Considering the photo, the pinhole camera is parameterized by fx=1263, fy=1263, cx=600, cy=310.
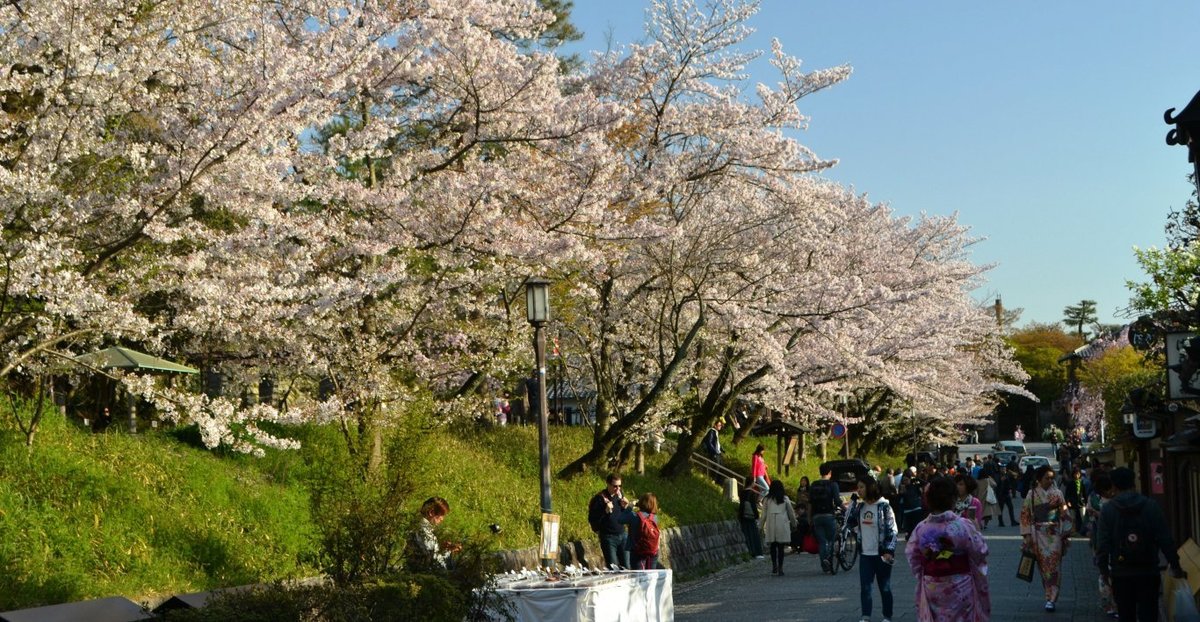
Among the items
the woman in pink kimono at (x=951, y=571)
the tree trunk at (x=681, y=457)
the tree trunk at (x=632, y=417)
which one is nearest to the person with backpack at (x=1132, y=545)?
the woman in pink kimono at (x=951, y=571)

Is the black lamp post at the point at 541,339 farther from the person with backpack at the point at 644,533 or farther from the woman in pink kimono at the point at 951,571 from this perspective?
the woman in pink kimono at the point at 951,571

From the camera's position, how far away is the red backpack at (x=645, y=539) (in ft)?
54.7

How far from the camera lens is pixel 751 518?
25.0m

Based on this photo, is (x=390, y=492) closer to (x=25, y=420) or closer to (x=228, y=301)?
(x=228, y=301)

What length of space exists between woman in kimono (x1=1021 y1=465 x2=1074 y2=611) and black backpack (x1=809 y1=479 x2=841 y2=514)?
6079 mm

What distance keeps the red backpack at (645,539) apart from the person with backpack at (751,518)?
26.7 ft

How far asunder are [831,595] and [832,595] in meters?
0.01

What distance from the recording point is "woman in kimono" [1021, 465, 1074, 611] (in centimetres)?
1418

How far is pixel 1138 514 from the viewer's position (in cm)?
1006

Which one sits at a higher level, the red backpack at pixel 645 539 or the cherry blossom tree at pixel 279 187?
the cherry blossom tree at pixel 279 187

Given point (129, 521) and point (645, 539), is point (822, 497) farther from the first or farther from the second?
point (129, 521)

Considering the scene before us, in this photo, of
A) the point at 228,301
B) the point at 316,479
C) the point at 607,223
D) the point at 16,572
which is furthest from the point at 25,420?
the point at 607,223


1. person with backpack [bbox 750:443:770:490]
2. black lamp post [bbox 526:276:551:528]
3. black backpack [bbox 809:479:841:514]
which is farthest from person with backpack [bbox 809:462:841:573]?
black lamp post [bbox 526:276:551:528]

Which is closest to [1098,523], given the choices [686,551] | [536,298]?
[536,298]
